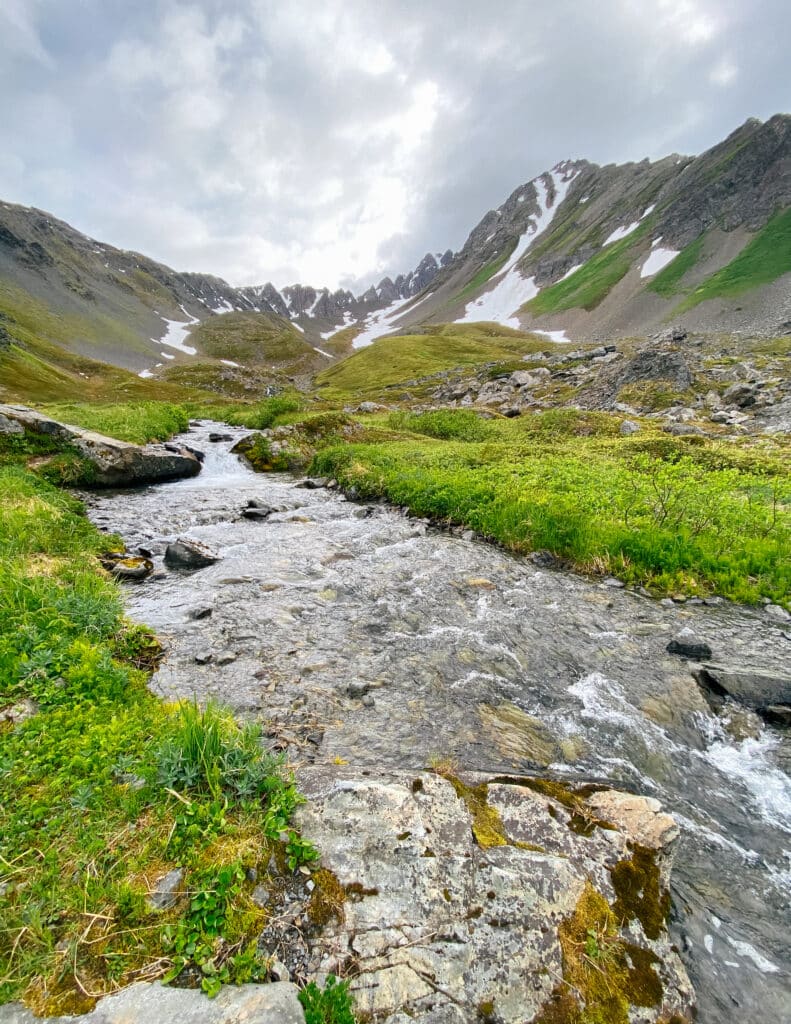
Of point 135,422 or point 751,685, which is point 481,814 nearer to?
point 751,685

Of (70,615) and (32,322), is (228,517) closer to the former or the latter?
(70,615)

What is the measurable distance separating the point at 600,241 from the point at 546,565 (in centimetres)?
22516

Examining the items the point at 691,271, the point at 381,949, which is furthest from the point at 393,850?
the point at 691,271

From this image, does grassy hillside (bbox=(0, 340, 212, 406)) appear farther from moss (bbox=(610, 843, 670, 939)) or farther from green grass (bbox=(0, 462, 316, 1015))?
moss (bbox=(610, 843, 670, 939))

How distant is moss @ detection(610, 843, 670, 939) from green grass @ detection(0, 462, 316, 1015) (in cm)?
266

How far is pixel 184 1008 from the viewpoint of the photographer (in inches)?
101

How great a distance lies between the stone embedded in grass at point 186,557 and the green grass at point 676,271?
146 metres

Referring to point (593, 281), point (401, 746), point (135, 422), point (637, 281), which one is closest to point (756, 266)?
point (637, 281)

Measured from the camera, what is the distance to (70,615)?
6.94 metres

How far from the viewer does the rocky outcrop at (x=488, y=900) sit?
2.99 metres

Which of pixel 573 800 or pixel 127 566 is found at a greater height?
pixel 127 566

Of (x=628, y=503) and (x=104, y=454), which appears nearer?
(x=628, y=503)

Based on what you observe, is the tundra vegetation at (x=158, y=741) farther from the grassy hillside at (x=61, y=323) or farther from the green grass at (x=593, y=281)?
the grassy hillside at (x=61, y=323)

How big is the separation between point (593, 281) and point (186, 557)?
180 meters
